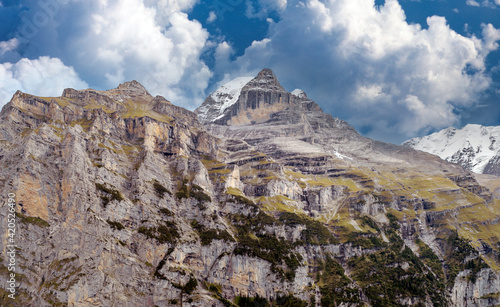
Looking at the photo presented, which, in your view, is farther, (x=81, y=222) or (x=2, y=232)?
(x=81, y=222)

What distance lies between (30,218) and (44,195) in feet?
46.8

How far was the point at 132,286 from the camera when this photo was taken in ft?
606

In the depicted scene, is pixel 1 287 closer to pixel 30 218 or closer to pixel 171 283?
pixel 30 218

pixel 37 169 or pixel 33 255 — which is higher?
pixel 37 169

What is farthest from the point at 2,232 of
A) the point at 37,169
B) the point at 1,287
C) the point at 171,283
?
the point at 171,283

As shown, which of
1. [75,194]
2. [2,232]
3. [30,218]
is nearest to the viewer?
[2,232]

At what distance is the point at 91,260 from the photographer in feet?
578

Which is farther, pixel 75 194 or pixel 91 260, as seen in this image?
pixel 75 194

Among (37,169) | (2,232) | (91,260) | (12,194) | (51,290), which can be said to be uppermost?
(37,169)

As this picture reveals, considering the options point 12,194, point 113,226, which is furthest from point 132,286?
point 12,194

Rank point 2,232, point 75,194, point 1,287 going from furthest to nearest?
point 75,194 → point 2,232 → point 1,287

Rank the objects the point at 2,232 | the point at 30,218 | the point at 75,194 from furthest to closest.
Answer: the point at 75,194, the point at 30,218, the point at 2,232

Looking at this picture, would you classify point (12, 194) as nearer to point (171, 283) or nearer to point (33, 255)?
point (33, 255)

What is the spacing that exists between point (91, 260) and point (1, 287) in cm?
3522
